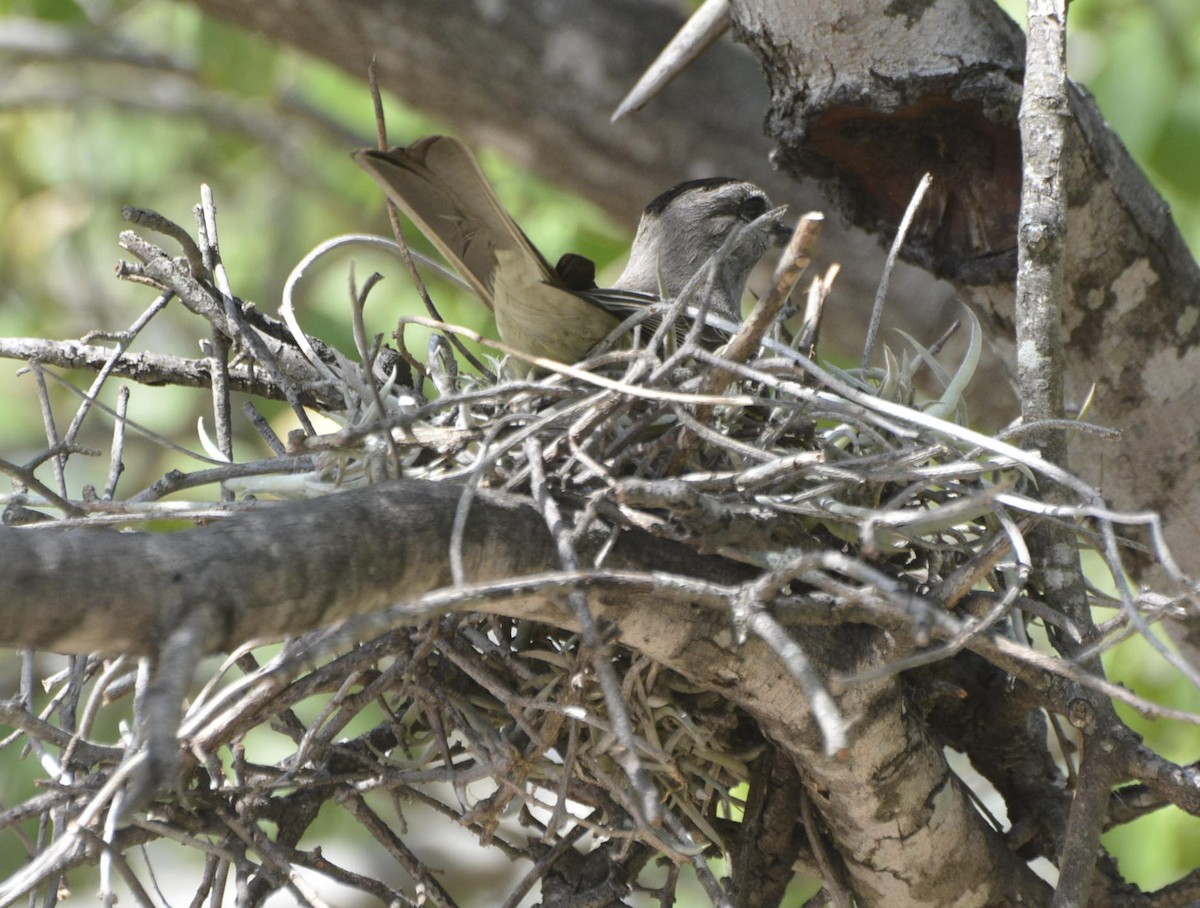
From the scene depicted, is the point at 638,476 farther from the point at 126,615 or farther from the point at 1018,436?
the point at 126,615

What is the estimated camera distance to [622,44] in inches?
169

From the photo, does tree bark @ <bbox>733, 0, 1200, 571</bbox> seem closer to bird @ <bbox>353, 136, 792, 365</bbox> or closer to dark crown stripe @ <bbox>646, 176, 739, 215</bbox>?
bird @ <bbox>353, 136, 792, 365</bbox>

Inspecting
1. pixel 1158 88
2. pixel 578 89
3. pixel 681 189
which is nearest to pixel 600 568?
pixel 681 189

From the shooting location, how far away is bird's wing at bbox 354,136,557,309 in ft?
7.06

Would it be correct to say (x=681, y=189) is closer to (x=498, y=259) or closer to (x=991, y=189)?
(x=991, y=189)

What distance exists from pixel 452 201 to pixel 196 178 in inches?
232

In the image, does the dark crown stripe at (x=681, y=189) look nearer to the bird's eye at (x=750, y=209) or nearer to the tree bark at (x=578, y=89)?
the bird's eye at (x=750, y=209)

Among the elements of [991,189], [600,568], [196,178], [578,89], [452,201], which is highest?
[196,178]

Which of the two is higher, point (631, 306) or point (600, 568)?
point (631, 306)

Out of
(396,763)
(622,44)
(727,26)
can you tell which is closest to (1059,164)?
(727,26)

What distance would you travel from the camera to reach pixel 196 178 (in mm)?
7688

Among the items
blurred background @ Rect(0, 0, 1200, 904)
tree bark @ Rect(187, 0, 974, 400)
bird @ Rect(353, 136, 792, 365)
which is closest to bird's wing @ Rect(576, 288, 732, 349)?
bird @ Rect(353, 136, 792, 365)

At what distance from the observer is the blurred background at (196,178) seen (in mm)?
4195

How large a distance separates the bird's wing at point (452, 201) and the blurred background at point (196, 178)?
1.41 meters
